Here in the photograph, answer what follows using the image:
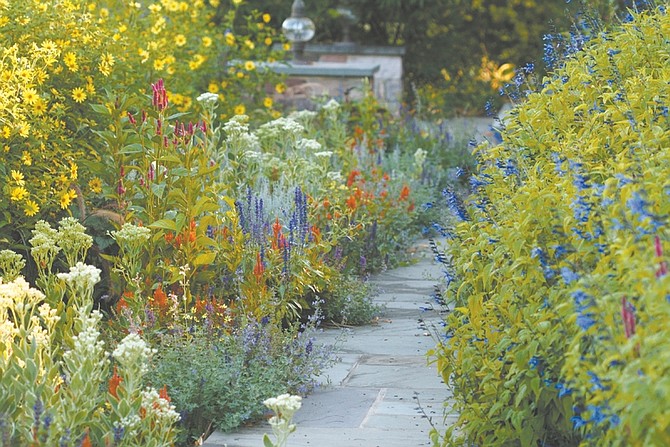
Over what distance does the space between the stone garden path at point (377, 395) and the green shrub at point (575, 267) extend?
30 cm

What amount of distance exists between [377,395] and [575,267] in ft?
4.75

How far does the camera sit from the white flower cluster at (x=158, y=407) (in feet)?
9.28

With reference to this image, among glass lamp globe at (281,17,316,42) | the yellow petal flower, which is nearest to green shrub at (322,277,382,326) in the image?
the yellow petal flower

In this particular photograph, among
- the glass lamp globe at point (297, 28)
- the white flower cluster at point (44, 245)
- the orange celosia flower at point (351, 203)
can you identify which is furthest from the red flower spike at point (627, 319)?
the glass lamp globe at point (297, 28)

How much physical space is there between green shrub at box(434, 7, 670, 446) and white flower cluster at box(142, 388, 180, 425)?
32.4 inches

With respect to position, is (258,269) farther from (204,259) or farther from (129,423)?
(129,423)

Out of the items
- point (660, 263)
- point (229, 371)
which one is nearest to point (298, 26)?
point (229, 371)

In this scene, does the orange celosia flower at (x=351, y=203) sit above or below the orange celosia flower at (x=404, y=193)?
above

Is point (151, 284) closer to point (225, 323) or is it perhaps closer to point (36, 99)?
point (225, 323)

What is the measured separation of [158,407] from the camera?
2938mm

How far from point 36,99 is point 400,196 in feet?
9.93

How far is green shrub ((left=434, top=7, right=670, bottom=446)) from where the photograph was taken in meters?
2.08

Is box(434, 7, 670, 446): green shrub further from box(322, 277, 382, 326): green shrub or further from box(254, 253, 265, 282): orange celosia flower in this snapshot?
box(322, 277, 382, 326): green shrub

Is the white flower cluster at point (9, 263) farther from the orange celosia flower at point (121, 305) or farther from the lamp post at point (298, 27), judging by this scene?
the lamp post at point (298, 27)
